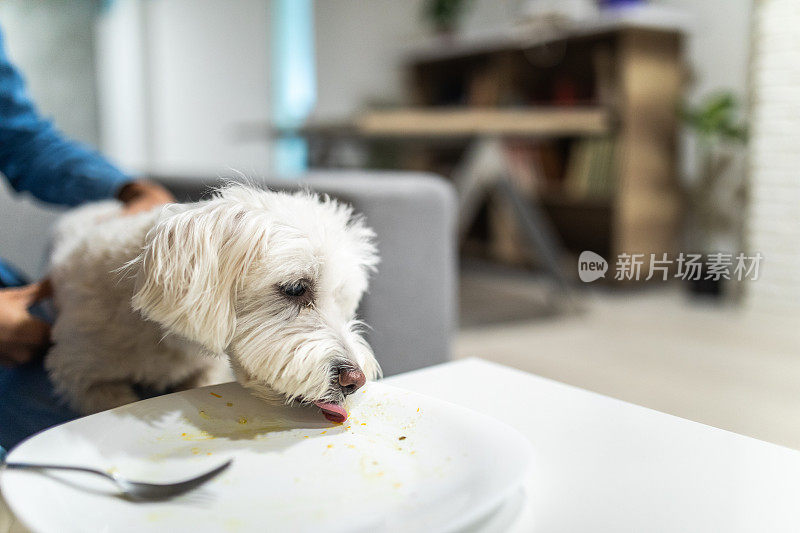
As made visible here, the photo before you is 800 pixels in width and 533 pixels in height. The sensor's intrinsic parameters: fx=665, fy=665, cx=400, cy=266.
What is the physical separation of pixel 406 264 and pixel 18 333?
1.88 ft

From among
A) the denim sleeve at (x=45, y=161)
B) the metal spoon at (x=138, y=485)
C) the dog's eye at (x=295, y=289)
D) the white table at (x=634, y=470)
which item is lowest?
the white table at (x=634, y=470)

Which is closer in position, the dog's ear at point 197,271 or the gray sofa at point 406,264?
the dog's ear at point 197,271

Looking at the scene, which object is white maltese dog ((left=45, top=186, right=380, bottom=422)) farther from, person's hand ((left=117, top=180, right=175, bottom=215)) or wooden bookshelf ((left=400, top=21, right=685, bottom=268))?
wooden bookshelf ((left=400, top=21, right=685, bottom=268))

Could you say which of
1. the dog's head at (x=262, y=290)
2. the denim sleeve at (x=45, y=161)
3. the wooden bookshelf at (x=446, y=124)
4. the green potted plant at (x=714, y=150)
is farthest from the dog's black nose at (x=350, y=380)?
the green potted plant at (x=714, y=150)

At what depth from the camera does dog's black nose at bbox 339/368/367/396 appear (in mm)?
650

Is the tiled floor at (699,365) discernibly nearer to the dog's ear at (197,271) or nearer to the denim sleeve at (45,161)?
Answer: the dog's ear at (197,271)

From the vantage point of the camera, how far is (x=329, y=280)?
74cm

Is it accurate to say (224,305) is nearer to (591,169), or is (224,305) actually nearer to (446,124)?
(446,124)

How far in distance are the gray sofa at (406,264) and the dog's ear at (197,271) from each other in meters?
0.31

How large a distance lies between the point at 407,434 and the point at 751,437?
304mm

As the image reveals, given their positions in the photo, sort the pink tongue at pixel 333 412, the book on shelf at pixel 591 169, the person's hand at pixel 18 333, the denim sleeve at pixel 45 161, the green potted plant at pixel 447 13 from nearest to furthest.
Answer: the pink tongue at pixel 333 412 < the person's hand at pixel 18 333 < the denim sleeve at pixel 45 161 < the book on shelf at pixel 591 169 < the green potted plant at pixel 447 13

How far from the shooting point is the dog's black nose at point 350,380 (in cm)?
65

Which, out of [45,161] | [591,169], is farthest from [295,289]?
[591,169]

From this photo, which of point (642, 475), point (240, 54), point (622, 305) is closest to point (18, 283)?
point (642, 475)
